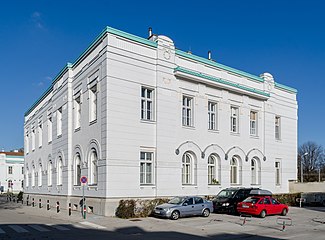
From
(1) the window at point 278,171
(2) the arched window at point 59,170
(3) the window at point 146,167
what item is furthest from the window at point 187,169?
(1) the window at point 278,171

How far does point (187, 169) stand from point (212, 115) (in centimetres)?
517

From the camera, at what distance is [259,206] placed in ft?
78.6

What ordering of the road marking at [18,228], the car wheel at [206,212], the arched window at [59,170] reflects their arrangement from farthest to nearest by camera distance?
the arched window at [59,170] → the car wheel at [206,212] → the road marking at [18,228]

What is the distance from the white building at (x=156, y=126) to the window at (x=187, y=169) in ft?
0.25

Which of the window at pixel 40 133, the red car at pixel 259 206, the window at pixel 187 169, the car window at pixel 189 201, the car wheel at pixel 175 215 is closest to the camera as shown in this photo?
the car wheel at pixel 175 215

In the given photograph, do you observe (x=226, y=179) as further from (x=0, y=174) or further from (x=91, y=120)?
(x=0, y=174)

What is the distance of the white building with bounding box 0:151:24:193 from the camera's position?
89688 mm

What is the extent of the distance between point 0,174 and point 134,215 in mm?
75134

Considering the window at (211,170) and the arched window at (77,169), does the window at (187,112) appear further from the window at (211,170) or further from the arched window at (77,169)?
the arched window at (77,169)

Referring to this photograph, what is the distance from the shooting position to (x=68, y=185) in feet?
99.0

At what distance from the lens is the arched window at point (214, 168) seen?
3045 centimetres

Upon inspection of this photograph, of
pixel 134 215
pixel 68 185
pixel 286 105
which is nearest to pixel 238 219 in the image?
pixel 134 215

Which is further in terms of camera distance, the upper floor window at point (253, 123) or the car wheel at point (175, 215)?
the upper floor window at point (253, 123)

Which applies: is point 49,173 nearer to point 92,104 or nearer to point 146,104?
point 92,104
